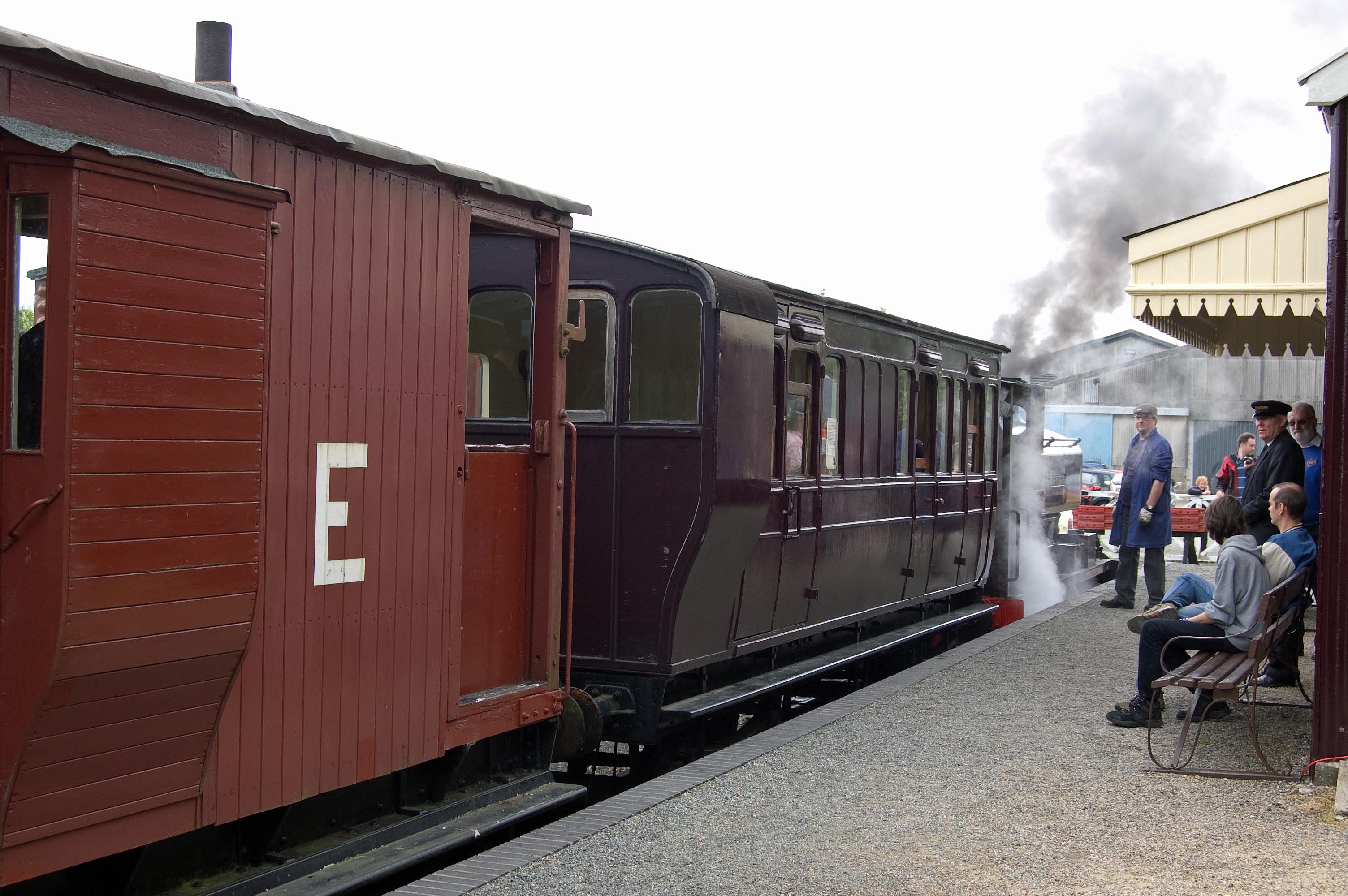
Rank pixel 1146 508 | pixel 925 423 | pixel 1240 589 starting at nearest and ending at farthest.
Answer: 1. pixel 1240 589
2. pixel 925 423
3. pixel 1146 508

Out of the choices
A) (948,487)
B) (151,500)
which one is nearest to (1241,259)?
(948,487)

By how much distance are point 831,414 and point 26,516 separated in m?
6.19

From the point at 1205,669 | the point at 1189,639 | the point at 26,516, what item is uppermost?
the point at 26,516

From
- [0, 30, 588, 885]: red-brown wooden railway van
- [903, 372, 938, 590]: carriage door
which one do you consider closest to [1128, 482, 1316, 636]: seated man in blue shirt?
[903, 372, 938, 590]: carriage door

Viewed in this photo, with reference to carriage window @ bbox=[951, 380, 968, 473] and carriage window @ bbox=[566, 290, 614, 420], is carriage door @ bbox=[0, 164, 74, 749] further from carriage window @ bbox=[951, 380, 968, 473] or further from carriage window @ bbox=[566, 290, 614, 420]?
carriage window @ bbox=[951, 380, 968, 473]

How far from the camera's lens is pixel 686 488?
6.64 meters

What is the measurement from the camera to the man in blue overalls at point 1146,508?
475 inches

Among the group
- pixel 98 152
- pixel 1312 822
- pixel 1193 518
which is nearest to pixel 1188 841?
pixel 1312 822

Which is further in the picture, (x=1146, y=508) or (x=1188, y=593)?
(x=1146, y=508)

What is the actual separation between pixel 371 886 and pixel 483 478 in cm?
177

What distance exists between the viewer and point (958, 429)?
11.6 m

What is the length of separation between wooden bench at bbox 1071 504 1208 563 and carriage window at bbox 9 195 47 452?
14.3 metres

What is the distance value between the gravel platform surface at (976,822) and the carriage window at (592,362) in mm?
2175

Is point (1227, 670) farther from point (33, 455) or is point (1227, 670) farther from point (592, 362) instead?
point (33, 455)
